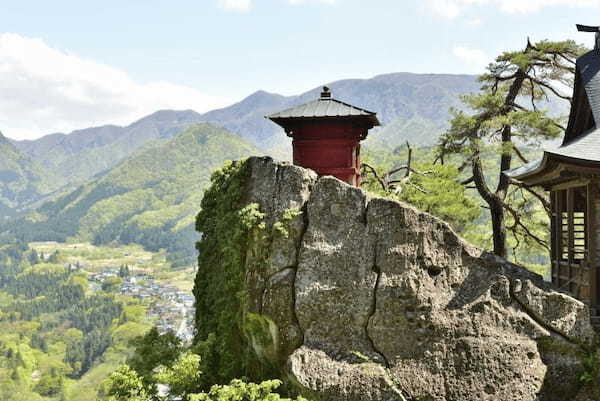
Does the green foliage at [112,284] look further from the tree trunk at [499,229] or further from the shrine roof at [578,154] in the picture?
the shrine roof at [578,154]

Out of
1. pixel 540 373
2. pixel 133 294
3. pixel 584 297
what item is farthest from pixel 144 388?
pixel 133 294

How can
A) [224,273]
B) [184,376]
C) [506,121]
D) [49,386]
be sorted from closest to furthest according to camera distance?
[184,376]
[224,273]
[506,121]
[49,386]

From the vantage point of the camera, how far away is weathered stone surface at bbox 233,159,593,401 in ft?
33.1

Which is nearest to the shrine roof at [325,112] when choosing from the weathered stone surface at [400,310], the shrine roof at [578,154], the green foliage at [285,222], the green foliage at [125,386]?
the weathered stone surface at [400,310]

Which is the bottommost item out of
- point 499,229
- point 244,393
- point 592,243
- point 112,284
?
point 112,284

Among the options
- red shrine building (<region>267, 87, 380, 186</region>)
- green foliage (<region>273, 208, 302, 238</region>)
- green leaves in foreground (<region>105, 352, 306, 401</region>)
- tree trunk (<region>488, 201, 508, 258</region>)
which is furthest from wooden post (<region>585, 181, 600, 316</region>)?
tree trunk (<region>488, 201, 508, 258</region>)

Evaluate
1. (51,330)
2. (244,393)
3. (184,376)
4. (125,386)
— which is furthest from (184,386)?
(51,330)

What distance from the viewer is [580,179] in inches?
419

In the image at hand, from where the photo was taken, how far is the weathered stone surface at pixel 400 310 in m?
10.1

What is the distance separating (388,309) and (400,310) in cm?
24

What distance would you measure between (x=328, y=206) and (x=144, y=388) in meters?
6.11

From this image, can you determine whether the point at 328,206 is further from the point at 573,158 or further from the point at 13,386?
the point at 13,386

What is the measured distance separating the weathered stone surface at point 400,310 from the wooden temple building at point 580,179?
1.05 meters

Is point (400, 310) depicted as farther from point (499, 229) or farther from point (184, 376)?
point (499, 229)
